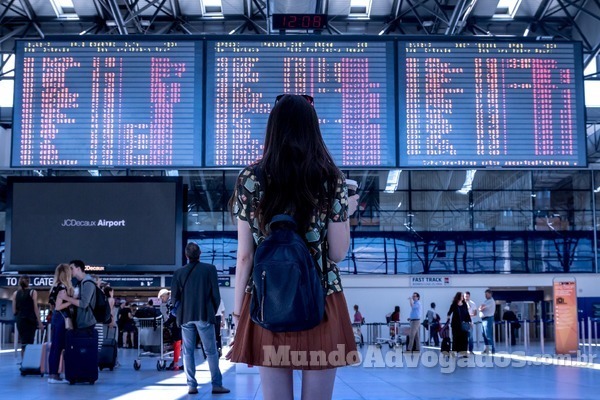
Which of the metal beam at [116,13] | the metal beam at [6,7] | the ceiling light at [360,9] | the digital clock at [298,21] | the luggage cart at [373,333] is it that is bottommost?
the luggage cart at [373,333]

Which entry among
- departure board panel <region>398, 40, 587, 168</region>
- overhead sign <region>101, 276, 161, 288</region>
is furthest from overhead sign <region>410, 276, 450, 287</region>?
departure board panel <region>398, 40, 587, 168</region>

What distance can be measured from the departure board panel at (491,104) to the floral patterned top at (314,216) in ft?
36.6

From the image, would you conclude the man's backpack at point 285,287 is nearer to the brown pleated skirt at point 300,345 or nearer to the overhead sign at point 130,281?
the brown pleated skirt at point 300,345

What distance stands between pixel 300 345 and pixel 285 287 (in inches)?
8.8

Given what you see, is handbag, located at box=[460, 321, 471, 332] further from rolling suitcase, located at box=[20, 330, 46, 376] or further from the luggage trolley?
rolling suitcase, located at box=[20, 330, 46, 376]

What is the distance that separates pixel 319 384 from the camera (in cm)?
264

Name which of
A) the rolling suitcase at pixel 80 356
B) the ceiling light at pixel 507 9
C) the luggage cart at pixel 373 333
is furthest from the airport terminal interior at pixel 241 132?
the ceiling light at pixel 507 9

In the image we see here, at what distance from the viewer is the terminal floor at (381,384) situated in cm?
863

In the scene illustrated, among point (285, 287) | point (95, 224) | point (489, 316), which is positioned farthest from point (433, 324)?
point (285, 287)

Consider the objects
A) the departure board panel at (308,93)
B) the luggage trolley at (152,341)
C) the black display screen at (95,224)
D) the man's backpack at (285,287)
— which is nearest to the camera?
the man's backpack at (285,287)

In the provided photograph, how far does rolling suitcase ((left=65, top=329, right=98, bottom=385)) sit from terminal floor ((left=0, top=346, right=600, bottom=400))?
173 mm

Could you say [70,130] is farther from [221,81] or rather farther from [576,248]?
[576,248]

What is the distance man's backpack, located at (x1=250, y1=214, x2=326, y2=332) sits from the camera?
96.9 inches

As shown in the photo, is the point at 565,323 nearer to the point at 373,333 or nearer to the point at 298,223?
the point at 373,333
